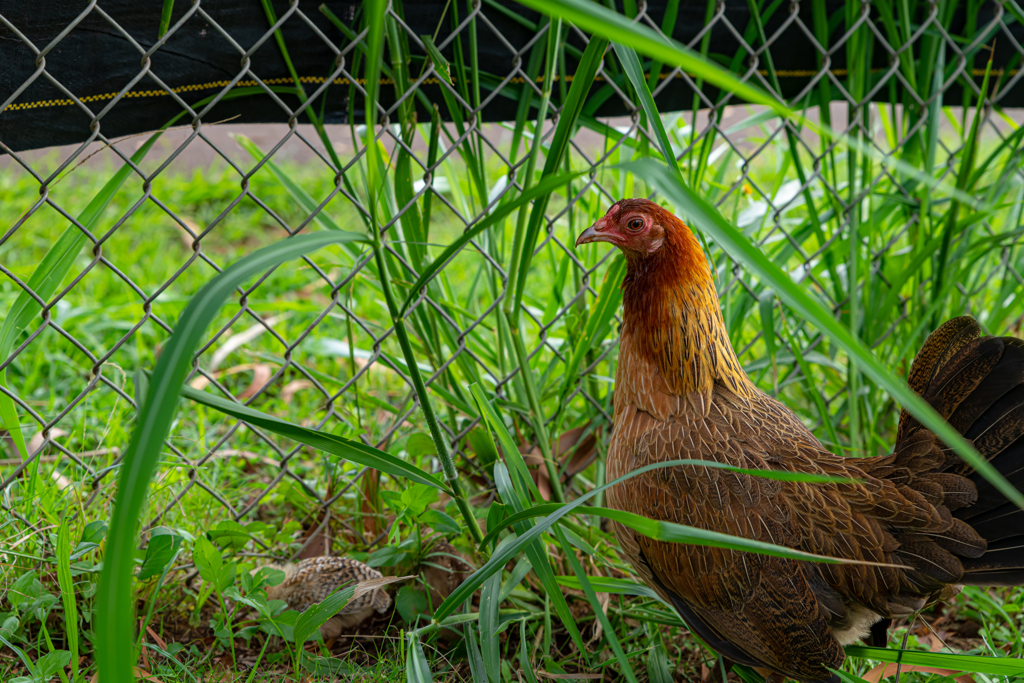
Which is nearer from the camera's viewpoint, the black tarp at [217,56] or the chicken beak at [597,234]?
the black tarp at [217,56]

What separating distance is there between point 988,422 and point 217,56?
2000 mm

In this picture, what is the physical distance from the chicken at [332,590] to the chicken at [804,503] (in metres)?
0.66

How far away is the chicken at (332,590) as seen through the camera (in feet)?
5.84

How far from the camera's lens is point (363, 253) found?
2027 millimetres

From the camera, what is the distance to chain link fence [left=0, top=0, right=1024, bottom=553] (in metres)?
1.73

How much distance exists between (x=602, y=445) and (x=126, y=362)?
1877 mm

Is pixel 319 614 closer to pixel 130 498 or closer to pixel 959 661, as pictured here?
pixel 130 498

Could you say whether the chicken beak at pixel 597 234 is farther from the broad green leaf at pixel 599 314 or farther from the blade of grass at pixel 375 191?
the blade of grass at pixel 375 191

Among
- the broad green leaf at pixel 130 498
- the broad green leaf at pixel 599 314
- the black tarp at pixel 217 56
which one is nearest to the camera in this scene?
the broad green leaf at pixel 130 498

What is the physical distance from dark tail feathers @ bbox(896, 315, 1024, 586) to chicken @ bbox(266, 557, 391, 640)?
131 centimetres

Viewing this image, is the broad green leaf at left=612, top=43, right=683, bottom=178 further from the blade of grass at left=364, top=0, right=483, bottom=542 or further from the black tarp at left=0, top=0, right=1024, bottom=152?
the black tarp at left=0, top=0, right=1024, bottom=152

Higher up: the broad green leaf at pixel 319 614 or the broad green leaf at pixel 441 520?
the broad green leaf at pixel 441 520

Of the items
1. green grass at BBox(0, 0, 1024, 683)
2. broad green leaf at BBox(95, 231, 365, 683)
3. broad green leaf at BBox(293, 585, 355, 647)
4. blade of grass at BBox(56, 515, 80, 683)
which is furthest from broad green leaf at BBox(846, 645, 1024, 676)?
blade of grass at BBox(56, 515, 80, 683)

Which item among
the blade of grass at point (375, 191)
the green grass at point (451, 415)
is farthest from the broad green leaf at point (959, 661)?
the blade of grass at point (375, 191)
